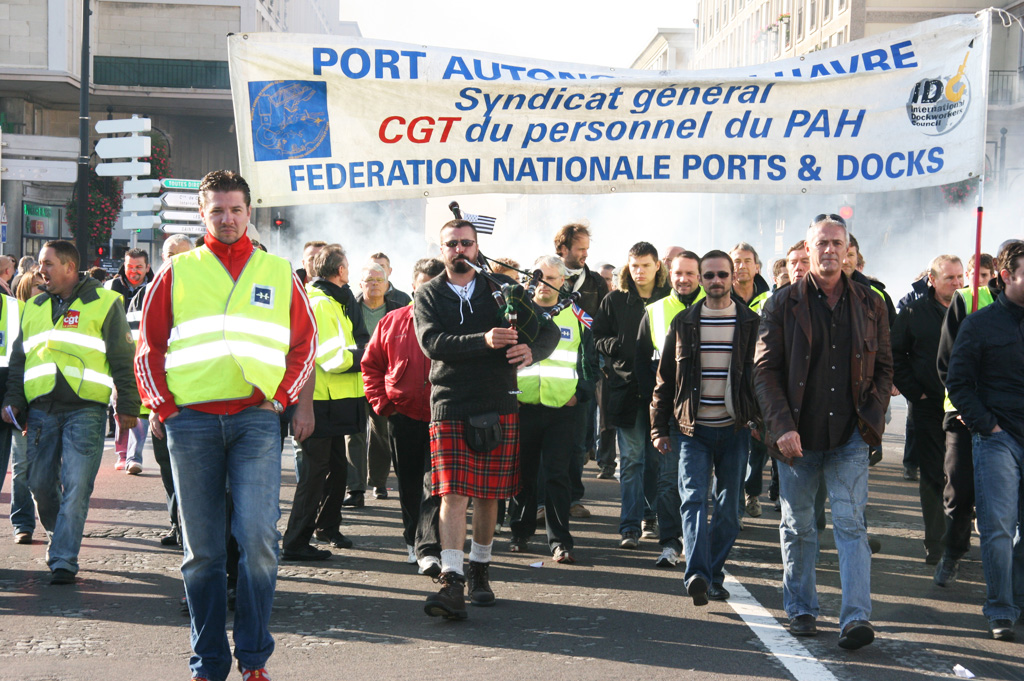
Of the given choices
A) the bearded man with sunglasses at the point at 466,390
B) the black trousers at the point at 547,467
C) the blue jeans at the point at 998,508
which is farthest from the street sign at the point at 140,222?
the blue jeans at the point at 998,508

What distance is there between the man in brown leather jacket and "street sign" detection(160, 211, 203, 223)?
13.8 meters

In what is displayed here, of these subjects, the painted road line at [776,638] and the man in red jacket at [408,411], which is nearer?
the painted road line at [776,638]

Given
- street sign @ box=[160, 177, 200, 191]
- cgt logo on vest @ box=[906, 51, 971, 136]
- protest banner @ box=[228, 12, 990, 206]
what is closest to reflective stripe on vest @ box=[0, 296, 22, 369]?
protest banner @ box=[228, 12, 990, 206]

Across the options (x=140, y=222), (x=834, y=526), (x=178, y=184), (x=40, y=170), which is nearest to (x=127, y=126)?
(x=140, y=222)

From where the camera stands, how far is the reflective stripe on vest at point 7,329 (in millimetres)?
7168

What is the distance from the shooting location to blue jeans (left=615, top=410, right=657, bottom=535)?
7.93 m

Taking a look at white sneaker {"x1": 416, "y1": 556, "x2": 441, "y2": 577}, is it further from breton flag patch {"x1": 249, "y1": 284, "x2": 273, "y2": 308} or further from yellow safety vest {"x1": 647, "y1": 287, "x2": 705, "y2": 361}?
breton flag patch {"x1": 249, "y1": 284, "x2": 273, "y2": 308}

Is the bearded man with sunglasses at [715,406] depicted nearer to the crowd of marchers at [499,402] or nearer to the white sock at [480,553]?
the crowd of marchers at [499,402]

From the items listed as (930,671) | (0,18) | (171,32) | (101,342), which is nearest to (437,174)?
(101,342)

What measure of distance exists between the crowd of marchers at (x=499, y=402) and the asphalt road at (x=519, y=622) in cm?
18

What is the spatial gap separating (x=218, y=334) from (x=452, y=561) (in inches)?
76.6

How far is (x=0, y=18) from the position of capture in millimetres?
38031

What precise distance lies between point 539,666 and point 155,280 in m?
2.28

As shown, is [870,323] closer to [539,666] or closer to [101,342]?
[539,666]
